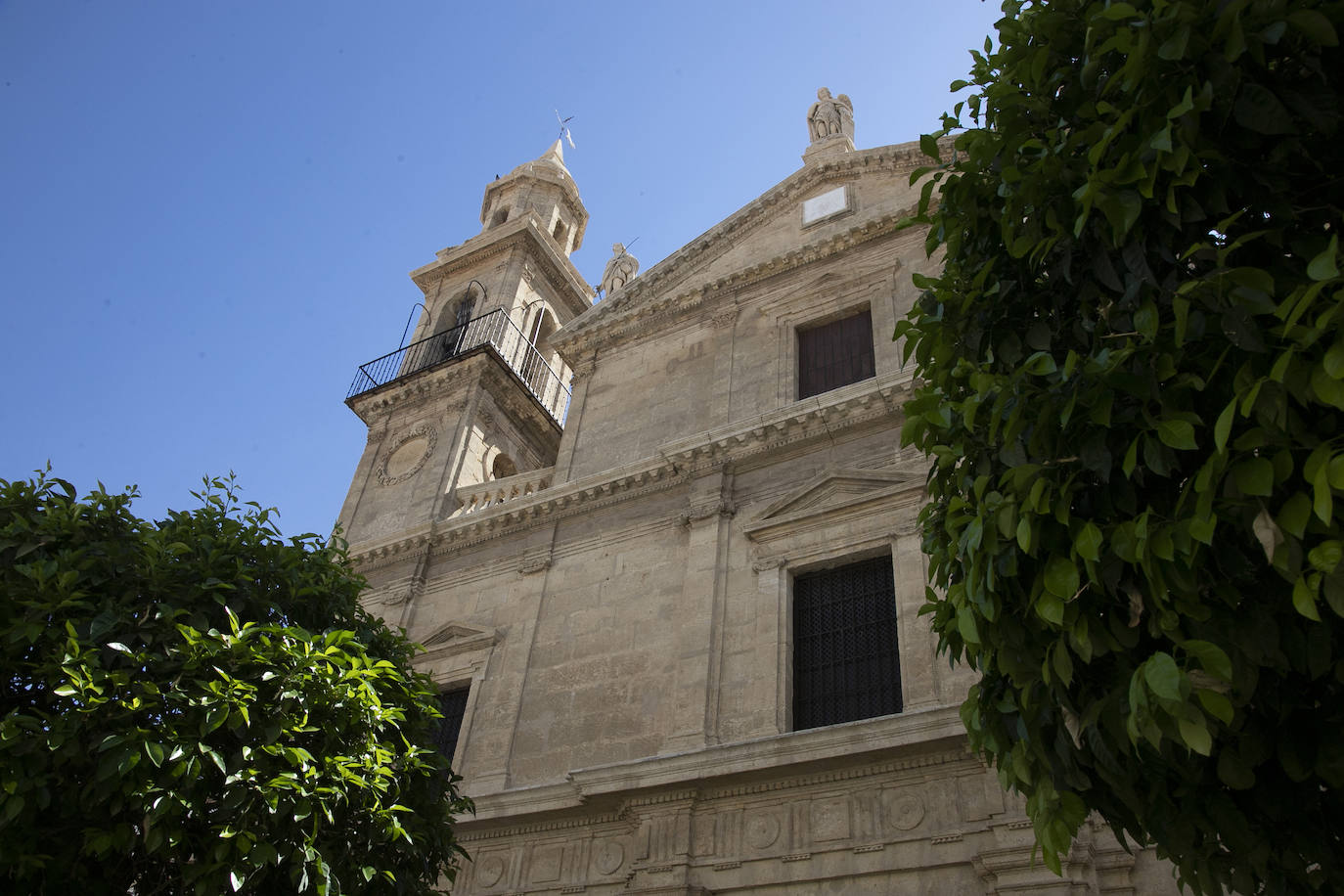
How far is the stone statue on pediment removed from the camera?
19.9m

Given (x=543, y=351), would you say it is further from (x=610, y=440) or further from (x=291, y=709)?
(x=291, y=709)

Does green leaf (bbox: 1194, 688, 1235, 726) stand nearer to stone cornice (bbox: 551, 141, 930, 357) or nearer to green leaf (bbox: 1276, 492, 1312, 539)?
green leaf (bbox: 1276, 492, 1312, 539)

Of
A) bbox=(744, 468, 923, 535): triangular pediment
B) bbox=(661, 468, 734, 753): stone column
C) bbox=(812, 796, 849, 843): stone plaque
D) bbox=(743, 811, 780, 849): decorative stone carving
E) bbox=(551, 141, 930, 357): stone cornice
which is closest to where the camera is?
bbox=(812, 796, 849, 843): stone plaque

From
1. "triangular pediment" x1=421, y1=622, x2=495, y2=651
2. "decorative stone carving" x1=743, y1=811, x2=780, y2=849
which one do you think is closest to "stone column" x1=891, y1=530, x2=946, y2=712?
"decorative stone carving" x1=743, y1=811, x2=780, y2=849

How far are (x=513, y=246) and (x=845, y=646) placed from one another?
1684cm

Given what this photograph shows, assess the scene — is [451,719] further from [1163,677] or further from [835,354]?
[1163,677]

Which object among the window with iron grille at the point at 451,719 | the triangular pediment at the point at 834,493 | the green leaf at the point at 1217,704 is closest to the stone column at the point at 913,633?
the triangular pediment at the point at 834,493

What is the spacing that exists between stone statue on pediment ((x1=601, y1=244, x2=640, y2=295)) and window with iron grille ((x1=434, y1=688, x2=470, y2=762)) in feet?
28.7

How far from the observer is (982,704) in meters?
5.27

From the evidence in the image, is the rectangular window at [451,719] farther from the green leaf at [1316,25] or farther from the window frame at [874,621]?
the green leaf at [1316,25]

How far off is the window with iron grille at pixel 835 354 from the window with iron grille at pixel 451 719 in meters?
6.74

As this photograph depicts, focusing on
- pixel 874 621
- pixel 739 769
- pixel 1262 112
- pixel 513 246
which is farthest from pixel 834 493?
pixel 513 246

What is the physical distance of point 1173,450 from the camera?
4137 millimetres

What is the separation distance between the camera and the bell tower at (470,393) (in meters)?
18.6
